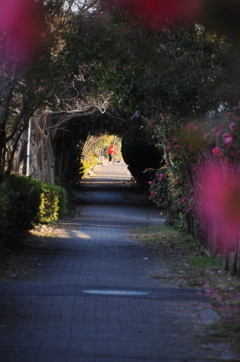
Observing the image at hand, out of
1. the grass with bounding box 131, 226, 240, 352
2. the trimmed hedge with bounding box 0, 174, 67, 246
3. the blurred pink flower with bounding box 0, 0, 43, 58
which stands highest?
the blurred pink flower with bounding box 0, 0, 43, 58

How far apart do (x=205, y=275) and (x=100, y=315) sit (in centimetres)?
308

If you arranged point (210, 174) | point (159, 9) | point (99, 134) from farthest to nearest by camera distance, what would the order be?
point (99, 134), point (159, 9), point (210, 174)

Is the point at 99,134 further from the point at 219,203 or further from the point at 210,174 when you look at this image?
the point at 219,203

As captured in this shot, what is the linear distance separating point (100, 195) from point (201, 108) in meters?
25.1

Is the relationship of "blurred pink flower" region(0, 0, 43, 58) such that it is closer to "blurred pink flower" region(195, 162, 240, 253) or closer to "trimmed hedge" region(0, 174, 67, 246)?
"trimmed hedge" region(0, 174, 67, 246)

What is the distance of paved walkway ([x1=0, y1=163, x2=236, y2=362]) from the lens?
4988 millimetres

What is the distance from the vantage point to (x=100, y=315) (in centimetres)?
617

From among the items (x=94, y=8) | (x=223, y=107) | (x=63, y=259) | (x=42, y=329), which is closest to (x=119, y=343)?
(x=42, y=329)

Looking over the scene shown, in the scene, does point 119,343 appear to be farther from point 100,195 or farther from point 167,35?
point 100,195

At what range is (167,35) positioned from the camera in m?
11.4

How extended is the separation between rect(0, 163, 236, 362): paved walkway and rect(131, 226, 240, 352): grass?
21 centimetres

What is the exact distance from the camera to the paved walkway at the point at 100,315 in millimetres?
4988

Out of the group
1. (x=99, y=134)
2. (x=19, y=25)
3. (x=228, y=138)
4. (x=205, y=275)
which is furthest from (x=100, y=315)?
(x=99, y=134)

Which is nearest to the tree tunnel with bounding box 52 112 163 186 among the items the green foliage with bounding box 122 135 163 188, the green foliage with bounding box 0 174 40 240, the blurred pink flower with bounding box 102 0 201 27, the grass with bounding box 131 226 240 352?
the green foliage with bounding box 122 135 163 188
